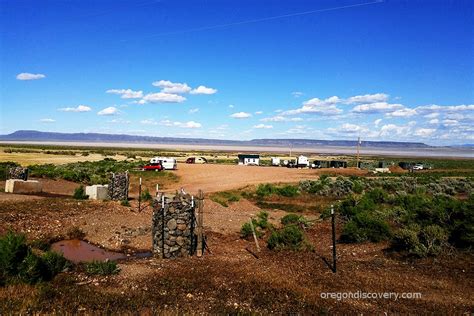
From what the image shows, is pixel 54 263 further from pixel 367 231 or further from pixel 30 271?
pixel 367 231

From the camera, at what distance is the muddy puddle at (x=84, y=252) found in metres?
14.9

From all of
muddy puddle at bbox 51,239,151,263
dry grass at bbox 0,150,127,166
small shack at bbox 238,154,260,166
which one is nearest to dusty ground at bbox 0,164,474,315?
muddy puddle at bbox 51,239,151,263

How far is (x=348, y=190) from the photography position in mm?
35156

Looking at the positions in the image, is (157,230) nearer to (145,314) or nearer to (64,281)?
(64,281)

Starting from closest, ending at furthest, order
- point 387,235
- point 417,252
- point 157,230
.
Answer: point 417,252
point 157,230
point 387,235

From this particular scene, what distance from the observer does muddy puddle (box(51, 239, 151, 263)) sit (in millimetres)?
14859

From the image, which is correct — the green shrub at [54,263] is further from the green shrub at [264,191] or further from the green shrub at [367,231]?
the green shrub at [264,191]

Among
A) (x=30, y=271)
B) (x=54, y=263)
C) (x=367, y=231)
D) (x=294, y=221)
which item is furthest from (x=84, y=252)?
(x=367, y=231)

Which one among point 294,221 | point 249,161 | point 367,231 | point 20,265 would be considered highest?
point 249,161

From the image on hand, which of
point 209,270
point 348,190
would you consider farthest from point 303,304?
point 348,190

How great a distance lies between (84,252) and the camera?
51.4 ft

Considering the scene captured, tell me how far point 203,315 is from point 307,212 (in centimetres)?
1922

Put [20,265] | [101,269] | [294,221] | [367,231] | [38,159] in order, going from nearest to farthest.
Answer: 1. [20,265]
2. [101,269]
3. [367,231]
4. [294,221]
5. [38,159]

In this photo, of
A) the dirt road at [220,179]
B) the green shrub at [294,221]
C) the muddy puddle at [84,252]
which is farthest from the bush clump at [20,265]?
the dirt road at [220,179]
